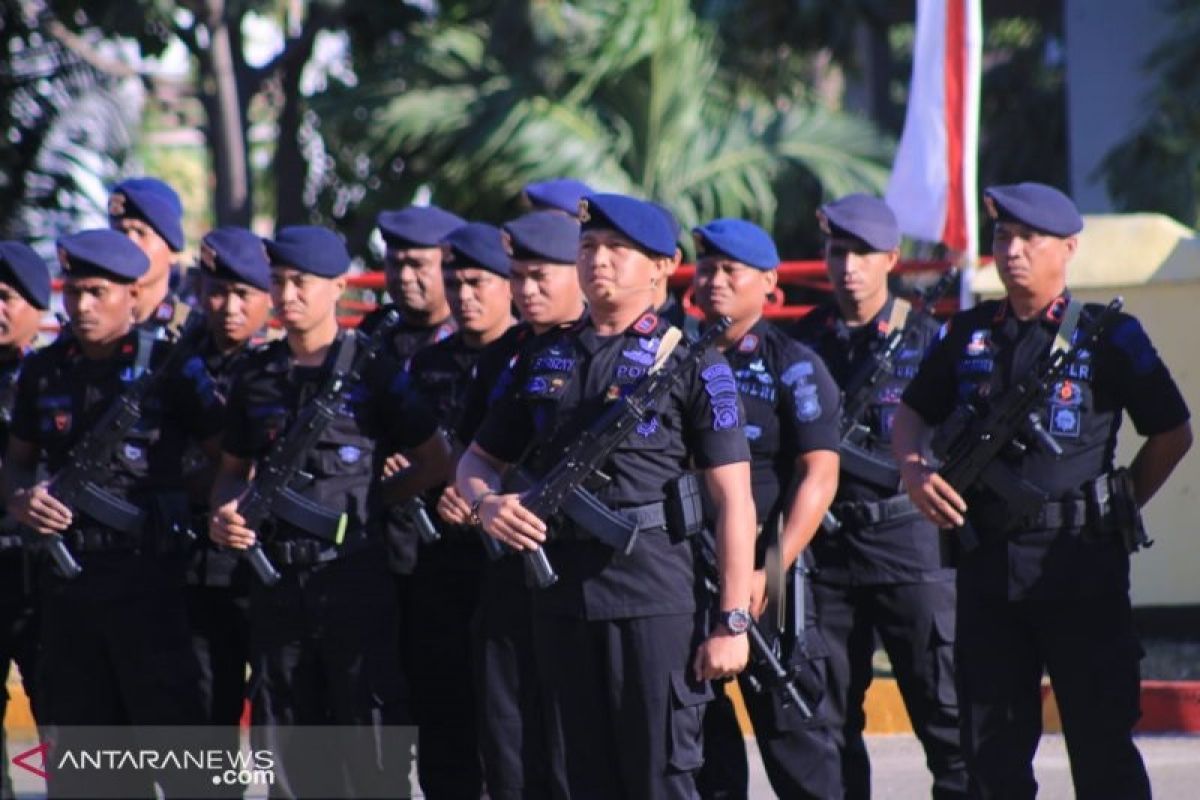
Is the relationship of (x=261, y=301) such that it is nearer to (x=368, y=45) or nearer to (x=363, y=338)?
(x=363, y=338)

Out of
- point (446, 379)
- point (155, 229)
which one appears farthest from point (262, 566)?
point (155, 229)

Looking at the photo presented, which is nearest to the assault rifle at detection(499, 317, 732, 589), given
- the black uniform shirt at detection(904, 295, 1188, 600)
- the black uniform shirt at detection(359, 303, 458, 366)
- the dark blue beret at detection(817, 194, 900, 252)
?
the black uniform shirt at detection(904, 295, 1188, 600)

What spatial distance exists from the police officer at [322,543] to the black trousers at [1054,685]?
170cm

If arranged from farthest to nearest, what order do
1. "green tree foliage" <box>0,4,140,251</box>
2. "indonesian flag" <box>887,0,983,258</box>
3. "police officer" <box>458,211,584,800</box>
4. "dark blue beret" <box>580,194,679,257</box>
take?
"green tree foliage" <box>0,4,140,251</box>
"indonesian flag" <box>887,0,983,258</box>
"police officer" <box>458,211,584,800</box>
"dark blue beret" <box>580,194,679,257</box>

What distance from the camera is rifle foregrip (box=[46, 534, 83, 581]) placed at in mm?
6539

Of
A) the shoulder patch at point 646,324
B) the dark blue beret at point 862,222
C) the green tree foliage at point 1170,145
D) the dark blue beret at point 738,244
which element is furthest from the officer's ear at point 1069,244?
the green tree foliage at point 1170,145

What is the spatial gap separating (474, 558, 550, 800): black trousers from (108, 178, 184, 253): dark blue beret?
2087mm

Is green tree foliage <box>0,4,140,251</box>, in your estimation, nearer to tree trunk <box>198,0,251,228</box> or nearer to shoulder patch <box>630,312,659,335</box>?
tree trunk <box>198,0,251,228</box>

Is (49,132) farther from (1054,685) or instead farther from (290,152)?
(1054,685)

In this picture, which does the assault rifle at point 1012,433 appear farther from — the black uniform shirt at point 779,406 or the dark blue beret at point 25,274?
the dark blue beret at point 25,274

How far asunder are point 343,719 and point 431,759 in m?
0.96

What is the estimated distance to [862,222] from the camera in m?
7.37

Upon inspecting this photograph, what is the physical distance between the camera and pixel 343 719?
21.0 ft

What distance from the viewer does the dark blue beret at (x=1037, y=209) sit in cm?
624
